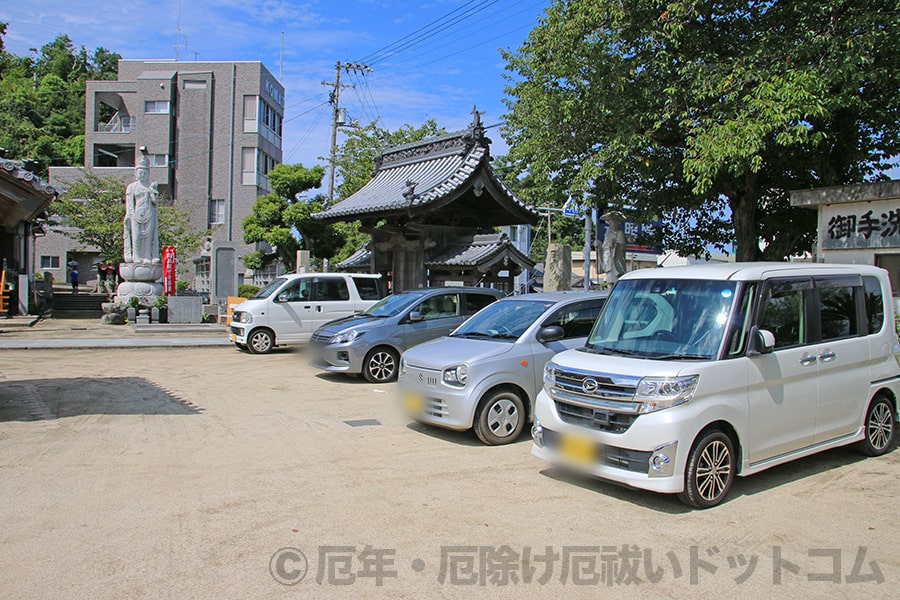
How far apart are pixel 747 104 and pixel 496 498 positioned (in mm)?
7530

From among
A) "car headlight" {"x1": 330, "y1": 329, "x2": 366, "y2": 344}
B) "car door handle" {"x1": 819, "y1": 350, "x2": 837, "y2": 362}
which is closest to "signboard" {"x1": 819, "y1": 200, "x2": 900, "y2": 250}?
"car door handle" {"x1": 819, "y1": 350, "x2": 837, "y2": 362}

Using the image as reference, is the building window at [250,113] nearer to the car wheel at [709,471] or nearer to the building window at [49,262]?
the building window at [49,262]

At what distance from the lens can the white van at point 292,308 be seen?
49.6 feet

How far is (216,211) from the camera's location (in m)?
40.8

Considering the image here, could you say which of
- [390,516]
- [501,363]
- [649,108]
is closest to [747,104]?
[649,108]

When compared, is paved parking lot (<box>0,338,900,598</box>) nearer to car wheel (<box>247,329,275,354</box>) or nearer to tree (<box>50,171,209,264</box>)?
Result: car wheel (<box>247,329,275,354</box>)

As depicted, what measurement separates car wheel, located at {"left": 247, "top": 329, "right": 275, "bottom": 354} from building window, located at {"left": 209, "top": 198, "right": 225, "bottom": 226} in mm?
27651

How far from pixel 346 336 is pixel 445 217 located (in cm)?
767

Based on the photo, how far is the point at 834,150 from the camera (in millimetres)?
11711

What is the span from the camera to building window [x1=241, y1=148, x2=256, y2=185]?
40.4m

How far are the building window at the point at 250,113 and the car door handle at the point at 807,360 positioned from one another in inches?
1544

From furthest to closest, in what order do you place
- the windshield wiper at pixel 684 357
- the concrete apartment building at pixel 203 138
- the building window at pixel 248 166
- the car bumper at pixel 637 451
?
the building window at pixel 248 166 < the concrete apartment building at pixel 203 138 < the windshield wiper at pixel 684 357 < the car bumper at pixel 637 451

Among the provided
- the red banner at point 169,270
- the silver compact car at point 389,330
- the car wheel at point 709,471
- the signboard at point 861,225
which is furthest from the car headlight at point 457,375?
the red banner at point 169,270

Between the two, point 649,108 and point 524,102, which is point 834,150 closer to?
point 649,108
